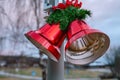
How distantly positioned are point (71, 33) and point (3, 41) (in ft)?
16.6

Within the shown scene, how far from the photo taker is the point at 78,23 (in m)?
2.71

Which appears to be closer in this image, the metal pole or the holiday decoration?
the holiday decoration

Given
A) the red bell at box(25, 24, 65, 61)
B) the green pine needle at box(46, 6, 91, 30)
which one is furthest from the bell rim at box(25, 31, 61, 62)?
the green pine needle at box(46, 6, 91, 30)

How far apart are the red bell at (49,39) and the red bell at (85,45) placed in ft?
0.34

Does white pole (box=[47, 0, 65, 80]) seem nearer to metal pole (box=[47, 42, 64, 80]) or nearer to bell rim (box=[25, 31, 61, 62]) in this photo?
metal pole (box=[47, 42, 64, 80])

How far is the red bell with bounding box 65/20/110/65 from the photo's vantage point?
2631 millimetres

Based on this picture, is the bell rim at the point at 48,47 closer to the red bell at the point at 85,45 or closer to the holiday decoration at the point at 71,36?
the holiday decoration at the point at 71,36

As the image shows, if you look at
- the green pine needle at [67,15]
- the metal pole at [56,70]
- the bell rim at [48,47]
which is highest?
the green pine needle at [67,15]

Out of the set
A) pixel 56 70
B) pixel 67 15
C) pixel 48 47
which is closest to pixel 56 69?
pixel 56 70

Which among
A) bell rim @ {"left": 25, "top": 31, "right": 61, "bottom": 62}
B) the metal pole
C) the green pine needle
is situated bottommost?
the metal pole

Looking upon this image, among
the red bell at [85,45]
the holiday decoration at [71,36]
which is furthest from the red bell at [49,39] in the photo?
the red bell at [85,45]

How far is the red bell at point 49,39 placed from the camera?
2609 mm

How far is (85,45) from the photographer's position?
287 cm

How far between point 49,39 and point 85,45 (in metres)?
0.40
